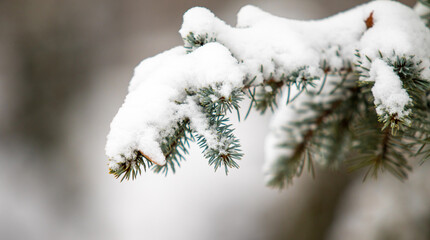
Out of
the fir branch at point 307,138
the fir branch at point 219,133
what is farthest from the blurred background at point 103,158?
the fir branch at point 219,133

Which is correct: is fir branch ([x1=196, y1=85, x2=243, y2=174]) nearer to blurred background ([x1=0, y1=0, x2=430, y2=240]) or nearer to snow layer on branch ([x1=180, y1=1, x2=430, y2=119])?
snow layer on branch ([x1=180, y1=1, x2=430, y2=119])

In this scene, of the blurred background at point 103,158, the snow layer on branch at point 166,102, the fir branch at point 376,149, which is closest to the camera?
the snow layer on branch at point 166,102

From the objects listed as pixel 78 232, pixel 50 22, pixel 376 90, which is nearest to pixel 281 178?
pixel 376 90

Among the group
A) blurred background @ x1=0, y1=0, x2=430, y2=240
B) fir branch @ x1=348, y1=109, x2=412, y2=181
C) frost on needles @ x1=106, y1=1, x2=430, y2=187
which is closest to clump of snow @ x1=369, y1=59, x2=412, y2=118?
frost on needles @ x1=106, y1=1, x2=430, y2=187

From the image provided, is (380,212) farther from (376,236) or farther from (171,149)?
(171,149)

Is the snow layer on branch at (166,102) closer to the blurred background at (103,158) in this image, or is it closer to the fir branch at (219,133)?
the fir branch at (219,133)
